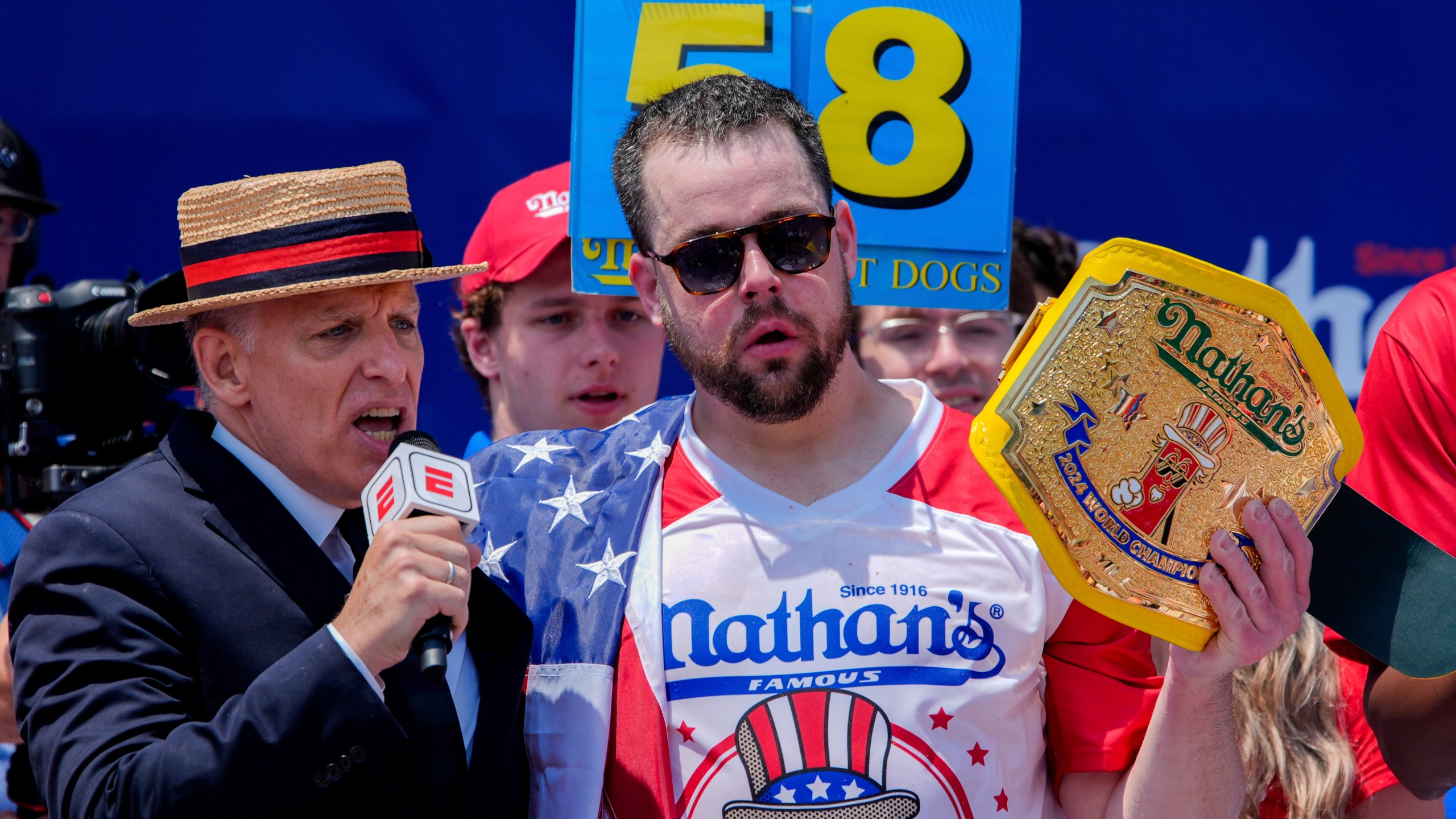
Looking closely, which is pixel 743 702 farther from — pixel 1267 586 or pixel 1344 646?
pixel 1344 646

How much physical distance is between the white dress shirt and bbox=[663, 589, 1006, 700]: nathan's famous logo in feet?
0.98

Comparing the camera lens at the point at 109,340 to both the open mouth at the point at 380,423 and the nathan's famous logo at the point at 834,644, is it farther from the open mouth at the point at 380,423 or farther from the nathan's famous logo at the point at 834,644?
the nathan's famous logo at the point at 834,644

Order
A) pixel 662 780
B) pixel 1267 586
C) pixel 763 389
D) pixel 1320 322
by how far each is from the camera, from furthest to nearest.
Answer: pixel 1320 322 → pixel 763 389 → pixel 662 780 → pixel 1267 586

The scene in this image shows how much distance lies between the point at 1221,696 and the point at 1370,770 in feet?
3.26

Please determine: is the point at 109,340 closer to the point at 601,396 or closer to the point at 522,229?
the point at 522,229

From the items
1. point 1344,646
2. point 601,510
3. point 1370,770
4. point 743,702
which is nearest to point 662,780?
point 743,702

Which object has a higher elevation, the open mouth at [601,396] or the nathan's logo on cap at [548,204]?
the nathan's logo on cap at [548,204]

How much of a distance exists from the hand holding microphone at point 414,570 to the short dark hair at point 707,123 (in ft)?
2.28

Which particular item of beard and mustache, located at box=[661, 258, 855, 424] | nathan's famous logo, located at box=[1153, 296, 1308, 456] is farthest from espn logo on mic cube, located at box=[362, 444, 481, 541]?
nathan's famous logo, located at box=[1153, 296, 1308, 456]

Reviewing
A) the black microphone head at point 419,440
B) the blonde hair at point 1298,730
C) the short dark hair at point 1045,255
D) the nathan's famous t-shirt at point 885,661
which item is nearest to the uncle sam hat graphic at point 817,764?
the nathan's famous t-shirt at point 885,661

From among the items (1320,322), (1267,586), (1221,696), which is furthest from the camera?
(1320,322)

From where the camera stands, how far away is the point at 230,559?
1.82 m

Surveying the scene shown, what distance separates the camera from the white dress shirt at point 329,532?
6.29 ft

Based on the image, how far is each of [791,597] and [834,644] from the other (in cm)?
10
